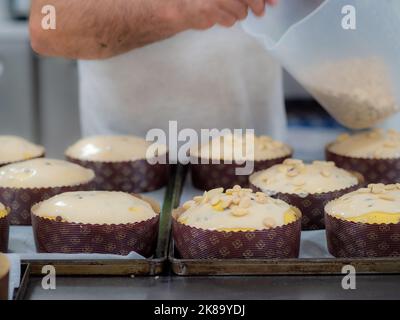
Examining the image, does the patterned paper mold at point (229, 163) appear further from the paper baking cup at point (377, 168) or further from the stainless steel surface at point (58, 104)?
the stainless steel surface at point (58, 104)

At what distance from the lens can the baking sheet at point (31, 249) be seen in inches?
66.5

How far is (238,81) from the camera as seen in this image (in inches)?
118

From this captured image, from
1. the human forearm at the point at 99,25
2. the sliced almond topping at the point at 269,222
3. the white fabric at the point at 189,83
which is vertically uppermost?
the human forearm at the point at 99,25

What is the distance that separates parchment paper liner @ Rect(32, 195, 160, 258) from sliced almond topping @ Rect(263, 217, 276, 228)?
0.30 metres

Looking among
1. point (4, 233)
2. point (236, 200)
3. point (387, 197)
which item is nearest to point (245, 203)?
point (236, 200)

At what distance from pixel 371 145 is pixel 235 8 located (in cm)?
73

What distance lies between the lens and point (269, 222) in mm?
1778

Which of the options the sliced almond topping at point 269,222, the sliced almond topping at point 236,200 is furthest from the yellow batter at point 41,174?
the sliced almond topping at point 269,222

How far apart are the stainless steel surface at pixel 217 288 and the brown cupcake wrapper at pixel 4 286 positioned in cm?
13

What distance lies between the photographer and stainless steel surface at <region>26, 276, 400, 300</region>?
60.4 inches

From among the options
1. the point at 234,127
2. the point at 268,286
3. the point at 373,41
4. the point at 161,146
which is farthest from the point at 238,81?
the point at 268,286

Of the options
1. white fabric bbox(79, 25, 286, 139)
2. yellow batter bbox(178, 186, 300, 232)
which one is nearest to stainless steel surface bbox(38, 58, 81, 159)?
white fabric bbox(79, 25, 286, 139)

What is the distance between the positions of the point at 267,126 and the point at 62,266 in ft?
5.35

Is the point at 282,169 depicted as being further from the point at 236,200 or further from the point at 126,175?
the point at 126,175
